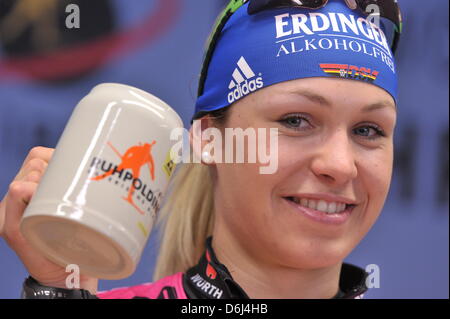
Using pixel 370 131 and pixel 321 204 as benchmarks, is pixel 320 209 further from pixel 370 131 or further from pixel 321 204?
pixel 370 131

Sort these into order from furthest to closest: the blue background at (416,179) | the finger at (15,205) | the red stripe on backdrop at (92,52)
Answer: the blue background at (416,179) < the red stripe on backdrop at (92,52) < the finger at (15,205)

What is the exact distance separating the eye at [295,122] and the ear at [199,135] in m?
0.23

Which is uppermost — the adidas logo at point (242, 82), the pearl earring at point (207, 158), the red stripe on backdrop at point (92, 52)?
the red stripe on backdrop at point (92, 52)

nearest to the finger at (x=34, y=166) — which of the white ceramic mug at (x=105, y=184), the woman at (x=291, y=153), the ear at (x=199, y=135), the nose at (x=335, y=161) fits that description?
the woman at (x=291, y=153)

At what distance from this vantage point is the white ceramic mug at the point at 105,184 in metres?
1.00

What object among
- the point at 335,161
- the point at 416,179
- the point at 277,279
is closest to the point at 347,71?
the point at 335,161

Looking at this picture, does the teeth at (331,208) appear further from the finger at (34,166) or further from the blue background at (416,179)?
the blue background at (416,179)

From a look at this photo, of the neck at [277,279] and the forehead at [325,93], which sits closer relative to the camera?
the forehead at [325,93]

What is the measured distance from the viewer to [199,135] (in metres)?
1.50

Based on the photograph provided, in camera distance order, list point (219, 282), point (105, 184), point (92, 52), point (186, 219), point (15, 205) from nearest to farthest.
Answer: point (105, 184), point (15, 205), point (219, 282), point (186, 219), point (92, 52)

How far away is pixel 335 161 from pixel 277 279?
359mm

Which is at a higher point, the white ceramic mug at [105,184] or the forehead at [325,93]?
the forehead at [325,93]

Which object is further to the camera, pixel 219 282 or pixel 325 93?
pixel 219 282

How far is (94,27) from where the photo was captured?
190 cm
